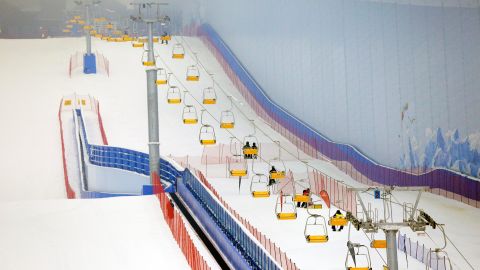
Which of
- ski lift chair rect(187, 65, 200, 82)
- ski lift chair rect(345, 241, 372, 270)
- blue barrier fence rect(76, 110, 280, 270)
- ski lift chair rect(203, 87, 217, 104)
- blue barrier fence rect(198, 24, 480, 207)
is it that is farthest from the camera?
ski lift chair rect(203, 87, 217, 104)

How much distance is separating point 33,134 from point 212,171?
24.0ft

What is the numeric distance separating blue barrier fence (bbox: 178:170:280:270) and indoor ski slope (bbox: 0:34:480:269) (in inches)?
44.4

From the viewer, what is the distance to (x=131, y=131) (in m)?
31.9

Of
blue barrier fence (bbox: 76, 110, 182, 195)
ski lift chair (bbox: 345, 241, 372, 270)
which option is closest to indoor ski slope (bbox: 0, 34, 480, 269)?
ski lift chair (bbox: 345, 241, 372, 270)

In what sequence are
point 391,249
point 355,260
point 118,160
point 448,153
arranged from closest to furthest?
point 391,249 → point 355,260 → point 448,153 → point 118,160

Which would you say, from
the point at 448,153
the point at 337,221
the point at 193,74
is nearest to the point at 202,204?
the point at 337,221

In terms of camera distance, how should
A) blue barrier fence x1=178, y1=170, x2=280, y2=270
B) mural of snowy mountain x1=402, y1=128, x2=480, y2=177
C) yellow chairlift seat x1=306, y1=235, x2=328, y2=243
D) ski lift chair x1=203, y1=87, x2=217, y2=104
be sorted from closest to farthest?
blue barrier fence x1=178, y1=170, x2=280, y2=270 < yellow chairlift seat x1=306, y1=235, x2=328, y2=243 < mural of snowy mountain x1=402, y1=128, x2=480, y2=177 < ski lift chair x1=203, y1=87, x2=217, y2=104

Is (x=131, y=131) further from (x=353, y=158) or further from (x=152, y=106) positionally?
(x=152, y=106)

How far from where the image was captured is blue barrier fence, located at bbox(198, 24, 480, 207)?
22.3 metres

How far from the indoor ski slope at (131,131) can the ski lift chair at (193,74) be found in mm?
314

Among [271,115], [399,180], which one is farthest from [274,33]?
[399,180]

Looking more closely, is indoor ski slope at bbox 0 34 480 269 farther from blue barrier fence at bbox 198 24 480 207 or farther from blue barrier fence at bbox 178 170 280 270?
blue barrier fence at bbox 178 170 280 270

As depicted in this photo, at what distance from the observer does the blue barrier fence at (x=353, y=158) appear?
22281 millimetres

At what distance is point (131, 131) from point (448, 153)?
39.6 feet
